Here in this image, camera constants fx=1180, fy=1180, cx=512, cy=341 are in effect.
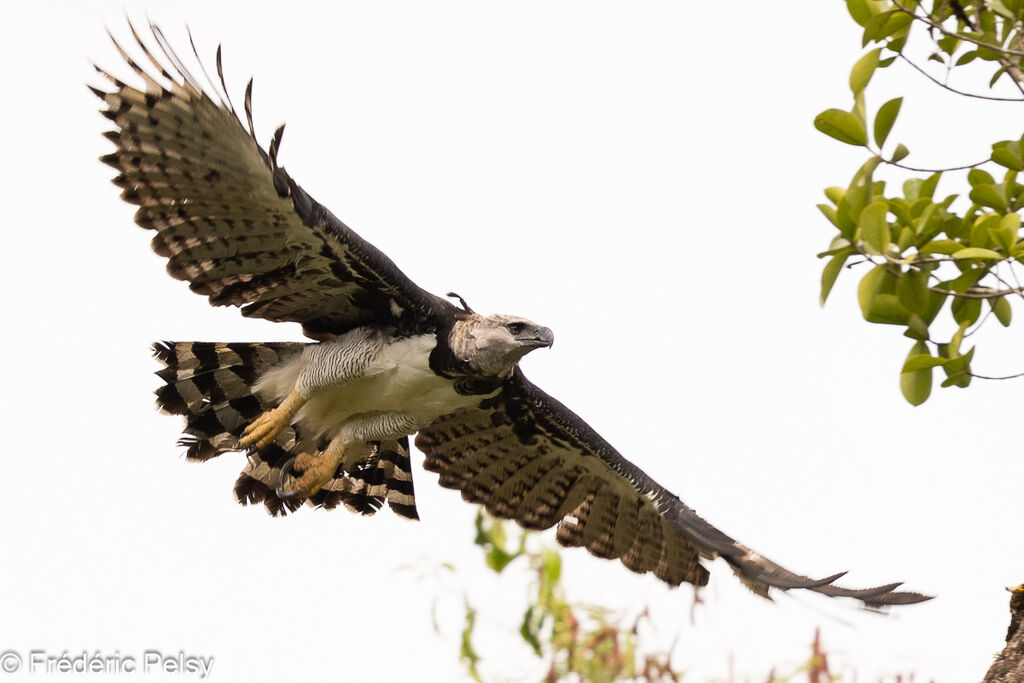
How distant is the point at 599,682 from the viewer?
203 inches

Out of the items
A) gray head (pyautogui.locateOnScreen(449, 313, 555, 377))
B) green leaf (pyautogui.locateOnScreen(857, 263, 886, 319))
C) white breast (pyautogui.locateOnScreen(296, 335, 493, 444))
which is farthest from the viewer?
white breast (pyautogui.locateOnScreen(296, 335, 493, 444))

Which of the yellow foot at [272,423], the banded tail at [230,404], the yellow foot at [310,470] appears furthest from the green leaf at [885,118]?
the yellow foot at [310,470]

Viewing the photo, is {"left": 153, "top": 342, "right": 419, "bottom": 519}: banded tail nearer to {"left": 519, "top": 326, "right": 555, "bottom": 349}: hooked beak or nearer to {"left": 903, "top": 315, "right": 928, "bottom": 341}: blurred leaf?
{"left": 519, "top": 326, "right": 555, "bottom": 349}: hooked beak

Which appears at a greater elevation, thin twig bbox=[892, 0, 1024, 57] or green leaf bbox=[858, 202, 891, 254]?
thin twig bbox=[892, 0, 1024, 57]

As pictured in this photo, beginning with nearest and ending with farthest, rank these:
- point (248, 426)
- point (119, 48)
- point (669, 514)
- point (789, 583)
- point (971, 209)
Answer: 1. point (971, 209)
2. point (119, 48)
3. point (789, 583)
4. point (248, 426)
5. point (669, 514)

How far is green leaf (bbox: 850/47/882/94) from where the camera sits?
162 inches

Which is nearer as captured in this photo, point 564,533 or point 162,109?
point 162,109

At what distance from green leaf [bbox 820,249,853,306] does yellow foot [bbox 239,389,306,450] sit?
3754mm

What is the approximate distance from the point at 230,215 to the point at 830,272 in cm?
340

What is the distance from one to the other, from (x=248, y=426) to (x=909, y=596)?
3.97 metres

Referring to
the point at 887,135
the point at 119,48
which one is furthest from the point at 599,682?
the point at 119,48

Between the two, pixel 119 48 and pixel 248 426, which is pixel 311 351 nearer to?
pixel 248 426

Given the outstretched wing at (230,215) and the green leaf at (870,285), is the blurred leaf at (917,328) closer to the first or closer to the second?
the green leaf at (870,285)

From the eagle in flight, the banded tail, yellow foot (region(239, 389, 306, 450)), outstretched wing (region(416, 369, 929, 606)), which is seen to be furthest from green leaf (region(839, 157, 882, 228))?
the banded tail
